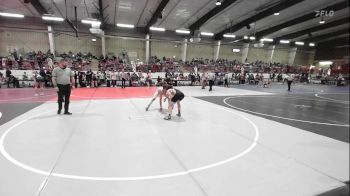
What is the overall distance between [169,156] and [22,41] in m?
25.4

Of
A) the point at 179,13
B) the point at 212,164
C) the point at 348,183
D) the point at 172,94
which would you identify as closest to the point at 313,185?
the point at 212,164

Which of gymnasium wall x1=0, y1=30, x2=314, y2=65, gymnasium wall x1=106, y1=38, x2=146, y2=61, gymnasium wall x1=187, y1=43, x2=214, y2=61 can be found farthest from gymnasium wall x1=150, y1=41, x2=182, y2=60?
gymnasium wall x1=187, y1=43, x2=214, y2=61

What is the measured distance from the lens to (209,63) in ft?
93.1

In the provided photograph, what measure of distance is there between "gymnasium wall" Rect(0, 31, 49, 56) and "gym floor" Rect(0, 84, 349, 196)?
19.7m

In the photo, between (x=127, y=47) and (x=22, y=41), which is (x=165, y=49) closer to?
(x=127, y=47)

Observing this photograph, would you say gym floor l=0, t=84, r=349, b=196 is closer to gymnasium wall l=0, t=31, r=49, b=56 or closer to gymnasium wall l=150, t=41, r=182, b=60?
gymnasium wall l=0, t=31, r=49, b=56

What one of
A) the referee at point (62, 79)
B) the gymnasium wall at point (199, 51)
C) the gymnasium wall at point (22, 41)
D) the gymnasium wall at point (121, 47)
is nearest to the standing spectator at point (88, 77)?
the gymnasium wall at point (121, 47)

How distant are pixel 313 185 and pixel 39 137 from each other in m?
5.37

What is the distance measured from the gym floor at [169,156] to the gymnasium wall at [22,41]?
1972 cm

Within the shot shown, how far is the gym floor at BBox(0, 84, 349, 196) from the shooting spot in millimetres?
2812

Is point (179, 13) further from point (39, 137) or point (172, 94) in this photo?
point (39, 137)

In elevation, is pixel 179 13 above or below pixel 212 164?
above

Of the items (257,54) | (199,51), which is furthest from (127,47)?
(257,54)

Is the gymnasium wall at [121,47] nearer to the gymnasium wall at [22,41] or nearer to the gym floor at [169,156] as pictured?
the gymnasium wall at [22,41]
